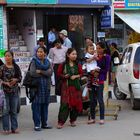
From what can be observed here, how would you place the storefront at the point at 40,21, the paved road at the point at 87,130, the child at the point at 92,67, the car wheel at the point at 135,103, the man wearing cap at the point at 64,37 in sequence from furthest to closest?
the storefront at the point at 40,21 < the man wearing cap at the point at 64,37 < the car wheel at the point at 135,103 < the child at the point at 92,67 < the paved road at the point at 87,130

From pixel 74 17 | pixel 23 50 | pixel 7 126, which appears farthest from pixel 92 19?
pixel 7 126

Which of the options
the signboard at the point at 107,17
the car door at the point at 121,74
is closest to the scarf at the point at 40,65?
the car door at the point at 121,74

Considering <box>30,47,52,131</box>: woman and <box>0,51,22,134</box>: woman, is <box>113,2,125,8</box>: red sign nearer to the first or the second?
<box>30,47,52,131</box>: woman

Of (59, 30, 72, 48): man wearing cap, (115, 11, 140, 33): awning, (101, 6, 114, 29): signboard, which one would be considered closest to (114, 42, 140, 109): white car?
(59, 30, 72, 48): man wearing cap

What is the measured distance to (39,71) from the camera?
10.0 m

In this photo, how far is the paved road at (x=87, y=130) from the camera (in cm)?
948

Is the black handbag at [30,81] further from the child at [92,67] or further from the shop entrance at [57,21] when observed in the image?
the shop entrance at [57,21]

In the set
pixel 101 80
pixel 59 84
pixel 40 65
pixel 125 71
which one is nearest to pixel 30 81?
pixel 40 65

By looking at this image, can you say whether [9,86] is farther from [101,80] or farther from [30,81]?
[101,80]

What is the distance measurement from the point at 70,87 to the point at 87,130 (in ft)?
3.00

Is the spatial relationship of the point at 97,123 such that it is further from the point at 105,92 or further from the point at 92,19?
the point at 92,19

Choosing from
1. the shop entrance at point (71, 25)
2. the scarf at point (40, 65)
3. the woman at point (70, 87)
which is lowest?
the woman at point (70, 87)

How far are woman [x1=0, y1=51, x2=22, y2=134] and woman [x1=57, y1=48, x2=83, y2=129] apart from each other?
0.96m

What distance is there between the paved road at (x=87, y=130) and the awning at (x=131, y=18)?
9.05 m
